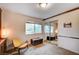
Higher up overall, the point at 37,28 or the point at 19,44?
the point at 37,28

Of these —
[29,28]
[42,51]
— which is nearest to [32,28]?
[29,28]

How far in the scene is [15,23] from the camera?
1910 mm

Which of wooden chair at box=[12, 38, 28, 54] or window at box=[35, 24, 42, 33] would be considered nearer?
wooden chair at box=[12, 38, 28, 54]

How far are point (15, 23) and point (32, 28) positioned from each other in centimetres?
43

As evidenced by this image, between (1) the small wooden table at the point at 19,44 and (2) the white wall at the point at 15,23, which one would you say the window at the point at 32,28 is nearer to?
(2) the white wall at the point at 15,23

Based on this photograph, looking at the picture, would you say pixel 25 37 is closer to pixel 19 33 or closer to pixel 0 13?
pixel 19 33

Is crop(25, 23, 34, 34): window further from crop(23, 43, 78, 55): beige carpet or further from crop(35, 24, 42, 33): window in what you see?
crop(23, 43, 78, 55): beige carpet

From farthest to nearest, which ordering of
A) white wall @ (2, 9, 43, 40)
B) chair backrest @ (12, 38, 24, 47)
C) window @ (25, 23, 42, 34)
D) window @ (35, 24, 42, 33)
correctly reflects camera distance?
window @ (35, 24, 42, 33) < window @ (25, 23, 42, 34) < chair backrest @ (12, 38, 24, 47) < white wall @ (2, 9, 43, 40)

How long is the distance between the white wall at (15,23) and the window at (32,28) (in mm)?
97

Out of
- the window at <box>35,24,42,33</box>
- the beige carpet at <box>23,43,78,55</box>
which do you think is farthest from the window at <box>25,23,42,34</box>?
the beige carpet at <box>23,43,78,55</box>

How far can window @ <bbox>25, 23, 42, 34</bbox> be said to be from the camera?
2031 millimetres

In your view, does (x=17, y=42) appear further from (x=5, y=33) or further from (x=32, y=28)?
(x=32, y=28)

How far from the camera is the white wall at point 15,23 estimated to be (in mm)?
1791

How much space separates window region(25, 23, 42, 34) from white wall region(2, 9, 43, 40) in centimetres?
10
